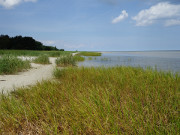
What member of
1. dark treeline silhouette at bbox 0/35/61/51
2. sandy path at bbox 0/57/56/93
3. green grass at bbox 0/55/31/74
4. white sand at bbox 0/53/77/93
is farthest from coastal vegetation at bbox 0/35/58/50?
sandy path at bbox 0/57/56/93

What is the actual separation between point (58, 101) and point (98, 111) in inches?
36.7

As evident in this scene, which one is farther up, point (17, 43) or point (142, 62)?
point (17, 43)

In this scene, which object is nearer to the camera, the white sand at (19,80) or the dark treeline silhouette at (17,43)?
the white sand at (19,80)

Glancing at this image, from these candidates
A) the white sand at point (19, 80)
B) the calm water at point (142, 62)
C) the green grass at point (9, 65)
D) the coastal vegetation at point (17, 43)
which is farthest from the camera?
the coastal vegetation at point (17, 43)

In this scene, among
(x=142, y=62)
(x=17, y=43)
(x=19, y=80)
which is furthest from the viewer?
(x=17, y=43)

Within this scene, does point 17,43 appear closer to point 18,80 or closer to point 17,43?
point 17,43

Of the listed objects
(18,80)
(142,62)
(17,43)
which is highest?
(17,43)

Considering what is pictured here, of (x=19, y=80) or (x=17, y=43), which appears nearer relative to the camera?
(x=19, y=80)

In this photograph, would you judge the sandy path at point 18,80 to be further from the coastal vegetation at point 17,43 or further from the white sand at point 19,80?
the coastal vegetation at point 17,43

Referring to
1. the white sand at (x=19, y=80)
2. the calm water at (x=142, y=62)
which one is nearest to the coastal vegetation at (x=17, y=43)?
the calm water at (x=142, y=62)

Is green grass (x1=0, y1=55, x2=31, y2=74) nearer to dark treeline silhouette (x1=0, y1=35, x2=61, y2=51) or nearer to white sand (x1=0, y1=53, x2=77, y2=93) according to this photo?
white sand (x1=0, y1=53, x2=77, y2=93)

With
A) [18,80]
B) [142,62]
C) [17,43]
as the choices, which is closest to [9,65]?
[18,80]

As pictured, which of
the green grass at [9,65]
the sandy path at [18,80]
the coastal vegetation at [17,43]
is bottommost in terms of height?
the sandy path at [18,80]

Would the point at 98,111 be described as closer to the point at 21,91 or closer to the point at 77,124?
the point at 77,124
